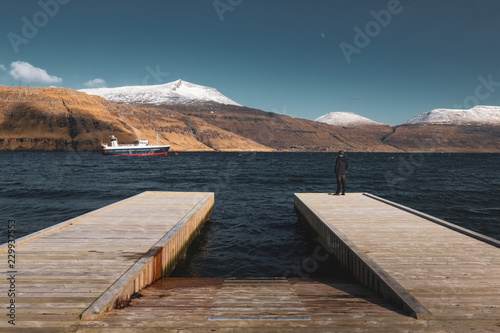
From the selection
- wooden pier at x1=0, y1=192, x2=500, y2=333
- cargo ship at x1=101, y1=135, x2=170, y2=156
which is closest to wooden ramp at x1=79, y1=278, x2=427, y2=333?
wooden pier at x1=0, y1=192, x2=500, y2=333

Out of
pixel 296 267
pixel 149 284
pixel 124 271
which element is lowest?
pixel 296 267

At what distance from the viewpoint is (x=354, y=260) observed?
6672 millimetres

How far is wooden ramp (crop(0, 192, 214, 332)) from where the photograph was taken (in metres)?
4.17

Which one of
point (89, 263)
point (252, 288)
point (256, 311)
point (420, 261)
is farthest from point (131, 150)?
point (256, 311)

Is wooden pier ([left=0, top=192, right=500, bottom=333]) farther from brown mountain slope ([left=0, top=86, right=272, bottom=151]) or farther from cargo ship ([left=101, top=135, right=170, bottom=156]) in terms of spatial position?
brown mountain slope ([left=0, top=86, right=272, bottom=151])

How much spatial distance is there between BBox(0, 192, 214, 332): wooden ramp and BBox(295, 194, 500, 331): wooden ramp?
14.8ft

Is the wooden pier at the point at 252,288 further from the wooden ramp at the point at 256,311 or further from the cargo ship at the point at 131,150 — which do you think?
the cargo ship at the point at 131,150

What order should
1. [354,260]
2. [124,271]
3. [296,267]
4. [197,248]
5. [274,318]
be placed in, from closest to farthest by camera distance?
[274,318]
[124,271]
[354,260]
[296,267]
[197,248]

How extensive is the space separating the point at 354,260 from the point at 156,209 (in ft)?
26.5

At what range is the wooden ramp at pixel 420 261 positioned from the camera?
14.0ft

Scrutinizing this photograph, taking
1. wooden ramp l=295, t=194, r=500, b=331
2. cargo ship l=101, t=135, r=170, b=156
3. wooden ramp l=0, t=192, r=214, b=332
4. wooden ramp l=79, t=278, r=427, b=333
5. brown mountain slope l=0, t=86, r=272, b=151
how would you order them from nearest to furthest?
wooden ramp l=79, t=278, r=427, b=333 < wooden ramp l=0, t=192, r=214, b=332 < wooden ramp l=295, t=194, r=500, b=331 < cargo ship l=101, t=135, r=170, b=156 < brown mountain slope l=0, t=86, r=272, b=151

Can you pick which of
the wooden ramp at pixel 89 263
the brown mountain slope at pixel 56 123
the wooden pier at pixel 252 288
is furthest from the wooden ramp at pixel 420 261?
the brown mountain slope at pixel 56 123

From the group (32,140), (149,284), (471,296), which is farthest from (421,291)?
(32,140)

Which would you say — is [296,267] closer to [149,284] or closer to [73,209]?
[149,284]
